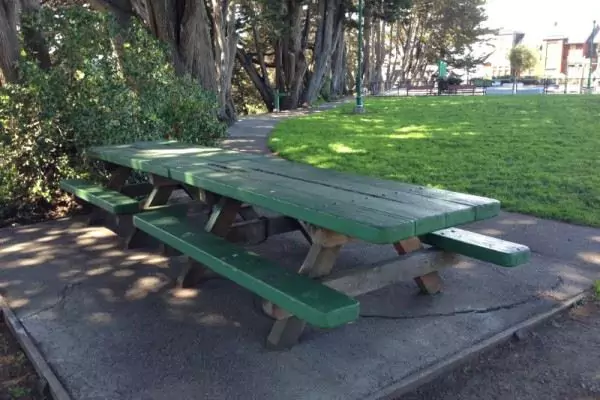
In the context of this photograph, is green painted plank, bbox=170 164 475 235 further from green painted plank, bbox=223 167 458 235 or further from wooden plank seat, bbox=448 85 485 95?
wooden plank seat, bbox=448 85 485 95

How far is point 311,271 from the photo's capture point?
10.4 feet

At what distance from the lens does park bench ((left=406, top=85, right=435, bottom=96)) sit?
36319 millimetres

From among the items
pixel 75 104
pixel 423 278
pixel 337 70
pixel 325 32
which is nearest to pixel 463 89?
pixel 337 70

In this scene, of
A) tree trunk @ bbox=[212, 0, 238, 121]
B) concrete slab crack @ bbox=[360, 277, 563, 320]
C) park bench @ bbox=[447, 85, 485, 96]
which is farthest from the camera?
park bench @ bbox=[447, 85, 485, 96]

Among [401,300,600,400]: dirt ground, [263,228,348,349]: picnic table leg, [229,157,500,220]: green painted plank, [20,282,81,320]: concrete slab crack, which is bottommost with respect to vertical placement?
[401,300,600,400]: dirt ground

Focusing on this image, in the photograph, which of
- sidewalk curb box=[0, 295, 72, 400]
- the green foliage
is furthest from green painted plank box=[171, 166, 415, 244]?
the green foliage

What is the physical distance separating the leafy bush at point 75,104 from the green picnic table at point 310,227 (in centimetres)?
179

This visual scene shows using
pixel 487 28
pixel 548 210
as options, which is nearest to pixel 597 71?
pixel 487 28

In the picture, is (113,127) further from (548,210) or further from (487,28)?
(487,28)

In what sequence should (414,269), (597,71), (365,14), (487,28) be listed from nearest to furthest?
(414,269) → (365,14) → (487,28) → (597,71)

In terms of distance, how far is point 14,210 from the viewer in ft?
20.0

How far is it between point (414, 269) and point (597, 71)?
241 feet

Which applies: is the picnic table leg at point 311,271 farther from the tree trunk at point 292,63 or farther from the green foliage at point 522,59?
the green foliage at point 522,59

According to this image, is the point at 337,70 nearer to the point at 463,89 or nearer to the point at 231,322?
the point at 463,89
